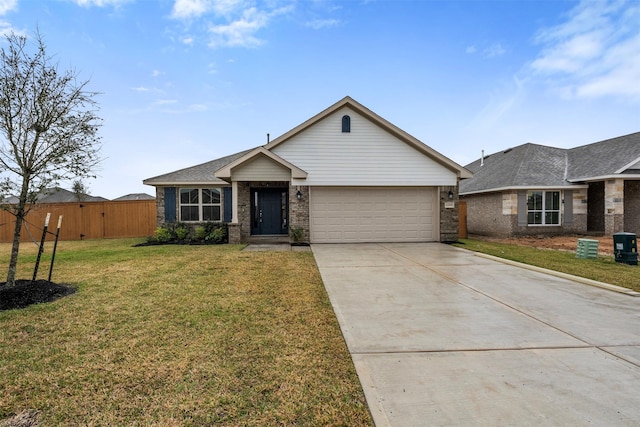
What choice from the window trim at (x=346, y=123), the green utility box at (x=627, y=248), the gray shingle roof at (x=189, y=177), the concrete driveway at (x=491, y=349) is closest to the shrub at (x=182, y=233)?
the gray shingle roof at (x=189, y=177)

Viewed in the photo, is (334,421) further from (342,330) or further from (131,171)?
(131,171)

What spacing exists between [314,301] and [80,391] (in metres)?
3.20

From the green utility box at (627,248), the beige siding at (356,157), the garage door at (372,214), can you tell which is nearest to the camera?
the green utility box at (627,248)

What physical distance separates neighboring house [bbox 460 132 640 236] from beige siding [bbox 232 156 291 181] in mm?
11642

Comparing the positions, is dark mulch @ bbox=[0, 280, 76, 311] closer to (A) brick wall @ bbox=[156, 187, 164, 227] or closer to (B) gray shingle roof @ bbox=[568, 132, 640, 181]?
(A) brick wall @ bbox=[156, 187, 164, 227]

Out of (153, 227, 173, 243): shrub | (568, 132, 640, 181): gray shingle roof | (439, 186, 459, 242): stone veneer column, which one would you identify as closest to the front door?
(153, 227, 173, 243): shrub

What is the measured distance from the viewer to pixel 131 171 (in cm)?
2239

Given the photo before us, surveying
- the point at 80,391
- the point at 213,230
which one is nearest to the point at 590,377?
the point at 80,391

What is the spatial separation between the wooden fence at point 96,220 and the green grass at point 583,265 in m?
16.3

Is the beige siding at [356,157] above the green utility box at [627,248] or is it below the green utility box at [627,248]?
above

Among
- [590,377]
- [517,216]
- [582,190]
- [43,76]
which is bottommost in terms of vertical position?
[590,377]

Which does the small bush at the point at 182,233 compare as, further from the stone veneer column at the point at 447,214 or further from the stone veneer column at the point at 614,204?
the stone veneer column at the point at 614,204

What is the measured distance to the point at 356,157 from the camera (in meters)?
13.2

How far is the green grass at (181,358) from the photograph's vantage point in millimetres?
2441
